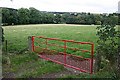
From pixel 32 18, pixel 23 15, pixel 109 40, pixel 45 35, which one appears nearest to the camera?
pixel 109 40

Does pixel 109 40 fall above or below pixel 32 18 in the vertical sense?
below

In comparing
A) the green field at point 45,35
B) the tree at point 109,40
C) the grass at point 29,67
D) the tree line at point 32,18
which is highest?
the tree line at point 32,18

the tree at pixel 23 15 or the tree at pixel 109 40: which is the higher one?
the tree at pixel 23 15

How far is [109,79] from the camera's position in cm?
687

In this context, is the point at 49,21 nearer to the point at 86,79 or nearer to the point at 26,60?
the point at 26,60

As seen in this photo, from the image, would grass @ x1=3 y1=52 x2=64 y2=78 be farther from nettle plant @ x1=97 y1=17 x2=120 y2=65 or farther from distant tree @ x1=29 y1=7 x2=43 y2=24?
distant tree @ x1=29 y1=7 x2=43 y2=24

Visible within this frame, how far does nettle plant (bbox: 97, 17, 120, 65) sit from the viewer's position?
8094 mm

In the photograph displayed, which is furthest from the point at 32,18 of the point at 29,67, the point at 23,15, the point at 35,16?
the point at 29,67

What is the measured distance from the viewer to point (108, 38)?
27.0 feet

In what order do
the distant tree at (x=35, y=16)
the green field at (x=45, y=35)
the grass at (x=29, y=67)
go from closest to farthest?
the grass at (x=29, y=67) < the green field at (x=45, y=35) < the distant tree at (x=35, y=16)

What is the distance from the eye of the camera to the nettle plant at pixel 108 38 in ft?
26.6

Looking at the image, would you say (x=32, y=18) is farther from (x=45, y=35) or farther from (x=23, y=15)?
(x=45, y=35)

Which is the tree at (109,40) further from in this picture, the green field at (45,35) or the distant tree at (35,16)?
the distant tree at (35,16)

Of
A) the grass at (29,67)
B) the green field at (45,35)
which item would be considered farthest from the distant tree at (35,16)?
the grass at (29,67)
